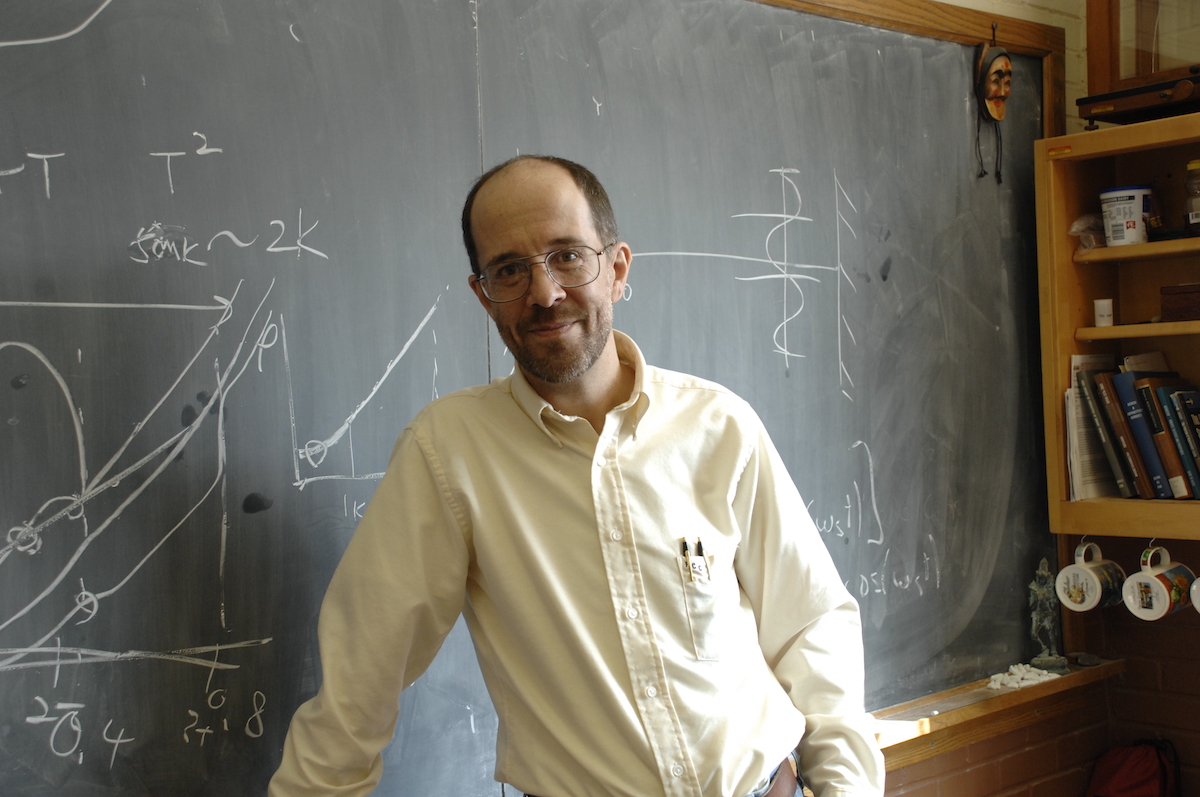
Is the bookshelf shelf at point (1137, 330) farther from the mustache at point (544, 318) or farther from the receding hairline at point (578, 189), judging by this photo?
the mustache at point (544, 318)

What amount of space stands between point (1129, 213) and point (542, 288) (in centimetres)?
168

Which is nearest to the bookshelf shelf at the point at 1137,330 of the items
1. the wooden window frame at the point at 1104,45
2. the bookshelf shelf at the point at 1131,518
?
the bookshelf shelf at the point at 1131,518

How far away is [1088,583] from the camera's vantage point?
233cm

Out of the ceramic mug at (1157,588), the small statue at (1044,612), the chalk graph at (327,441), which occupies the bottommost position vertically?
the small statue at (1044,612)

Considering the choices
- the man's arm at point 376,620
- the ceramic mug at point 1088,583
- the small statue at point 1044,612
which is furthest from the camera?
the small statue at point 1044,612

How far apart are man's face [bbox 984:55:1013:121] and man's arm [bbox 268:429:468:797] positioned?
1767 millimetres

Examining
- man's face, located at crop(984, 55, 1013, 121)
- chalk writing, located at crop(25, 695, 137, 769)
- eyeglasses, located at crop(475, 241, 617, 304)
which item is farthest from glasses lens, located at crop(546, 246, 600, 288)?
man's face, located at crop(984, 55, 1013, 121)

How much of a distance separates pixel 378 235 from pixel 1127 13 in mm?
2048

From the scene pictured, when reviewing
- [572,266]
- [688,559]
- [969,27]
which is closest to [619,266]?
[572,266]

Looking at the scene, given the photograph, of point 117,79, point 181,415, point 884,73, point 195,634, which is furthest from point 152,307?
point 884,73

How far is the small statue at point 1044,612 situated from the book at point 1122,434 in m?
0.32

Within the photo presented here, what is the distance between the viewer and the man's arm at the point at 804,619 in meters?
1.36

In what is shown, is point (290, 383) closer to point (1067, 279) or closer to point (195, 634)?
point (195, 634)

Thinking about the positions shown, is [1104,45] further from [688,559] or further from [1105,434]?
[688,559]
